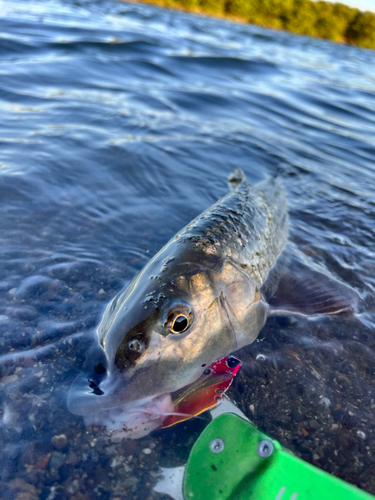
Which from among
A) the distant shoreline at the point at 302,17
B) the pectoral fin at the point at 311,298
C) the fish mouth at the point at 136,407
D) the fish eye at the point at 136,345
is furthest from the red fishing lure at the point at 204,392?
the distant shoreline at the point at 302,17

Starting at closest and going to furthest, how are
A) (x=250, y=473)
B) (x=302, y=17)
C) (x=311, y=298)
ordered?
(x=250, y=473), (x=311, y=298), (x=302, y=17)

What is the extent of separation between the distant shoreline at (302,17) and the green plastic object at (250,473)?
56.6m

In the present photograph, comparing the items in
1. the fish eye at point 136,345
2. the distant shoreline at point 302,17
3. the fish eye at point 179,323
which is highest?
the distant shoreline at point 302,17

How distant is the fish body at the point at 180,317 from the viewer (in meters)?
2.20

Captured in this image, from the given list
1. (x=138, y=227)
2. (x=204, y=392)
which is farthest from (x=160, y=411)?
(x=138, y=227)

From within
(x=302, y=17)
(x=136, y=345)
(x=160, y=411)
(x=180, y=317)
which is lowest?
(x=160, y=411)

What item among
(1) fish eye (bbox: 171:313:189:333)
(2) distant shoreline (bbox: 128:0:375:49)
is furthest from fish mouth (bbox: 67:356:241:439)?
(2) distant shoreline (bbox: 128:0:375:49)

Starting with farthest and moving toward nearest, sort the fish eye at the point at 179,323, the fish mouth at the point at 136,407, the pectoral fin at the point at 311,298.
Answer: the pectoral fin at the point at 311,298 → the fish eye at the point at 179,323 → the fish mouth at the point at 136,407

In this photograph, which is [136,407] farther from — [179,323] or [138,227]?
[138,227]

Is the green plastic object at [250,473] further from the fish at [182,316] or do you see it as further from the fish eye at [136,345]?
the fish eye at [136,345]

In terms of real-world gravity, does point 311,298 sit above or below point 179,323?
below

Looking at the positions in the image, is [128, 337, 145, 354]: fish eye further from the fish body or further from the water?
the water

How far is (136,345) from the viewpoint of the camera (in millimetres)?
2207

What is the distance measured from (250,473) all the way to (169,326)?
85cm
